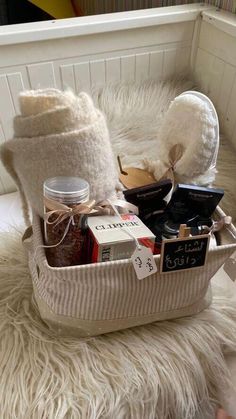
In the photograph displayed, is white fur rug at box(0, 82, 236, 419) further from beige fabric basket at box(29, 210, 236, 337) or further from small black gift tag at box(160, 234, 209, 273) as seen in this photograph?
small black gift tag at box(160, 234, 209, 273)

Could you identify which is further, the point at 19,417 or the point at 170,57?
the point at 170,57

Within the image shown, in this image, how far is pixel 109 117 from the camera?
37.2 inches

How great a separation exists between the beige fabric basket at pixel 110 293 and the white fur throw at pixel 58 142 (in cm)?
10

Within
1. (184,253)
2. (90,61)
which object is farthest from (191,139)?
(90,61)

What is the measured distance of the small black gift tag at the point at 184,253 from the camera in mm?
516

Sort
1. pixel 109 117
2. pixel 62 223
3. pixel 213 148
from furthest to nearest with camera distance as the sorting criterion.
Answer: pixel 109 117 < pixel 213 148 < pixel 62 223

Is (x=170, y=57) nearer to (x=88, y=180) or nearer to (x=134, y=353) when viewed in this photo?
(x=88, y=180)

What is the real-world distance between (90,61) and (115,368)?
0.70 m

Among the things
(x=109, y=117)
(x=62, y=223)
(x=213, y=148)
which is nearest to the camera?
(x=62, y=223)

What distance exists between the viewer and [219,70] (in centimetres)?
97

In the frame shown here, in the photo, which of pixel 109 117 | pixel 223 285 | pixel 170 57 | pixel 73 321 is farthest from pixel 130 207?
pixel 170 57

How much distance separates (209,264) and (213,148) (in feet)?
0.69

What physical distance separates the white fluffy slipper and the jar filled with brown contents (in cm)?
23

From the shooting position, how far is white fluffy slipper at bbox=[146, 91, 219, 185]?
64cm
